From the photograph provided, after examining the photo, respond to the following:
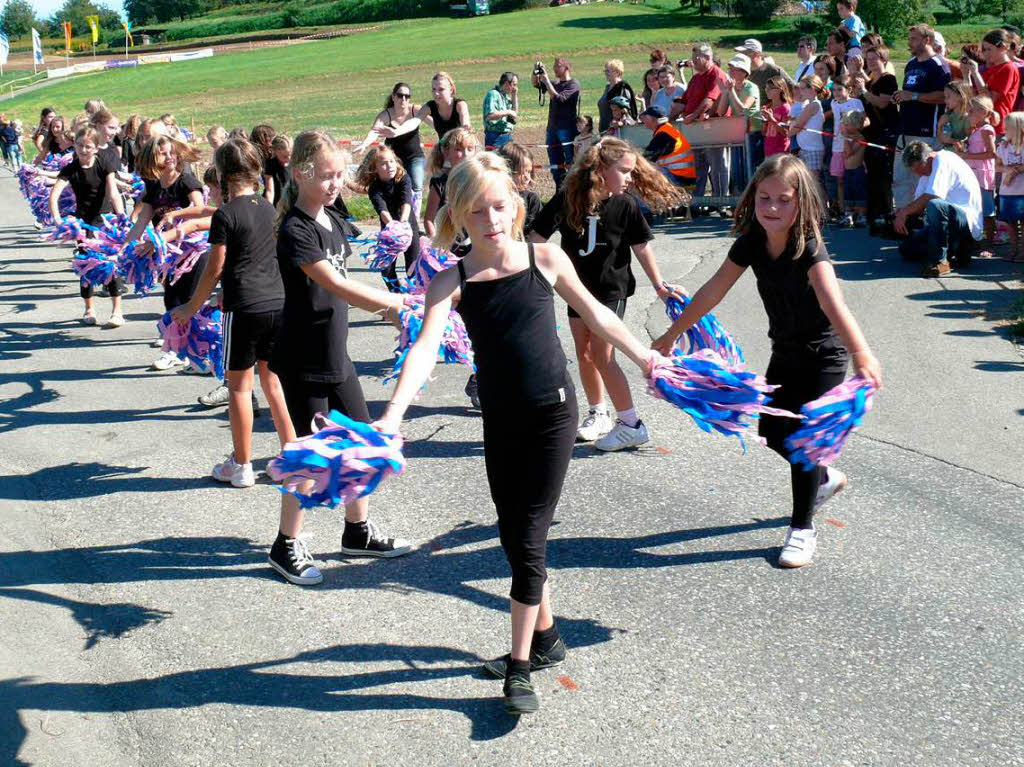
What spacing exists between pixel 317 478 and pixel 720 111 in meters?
12.4

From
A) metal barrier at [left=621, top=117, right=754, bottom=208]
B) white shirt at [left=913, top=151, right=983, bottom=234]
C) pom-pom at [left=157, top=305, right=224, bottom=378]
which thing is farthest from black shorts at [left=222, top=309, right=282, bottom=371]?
metal barrier at [left=621, top=117, right=754, bottom=208]

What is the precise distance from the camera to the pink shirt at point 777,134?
1402 centimetres

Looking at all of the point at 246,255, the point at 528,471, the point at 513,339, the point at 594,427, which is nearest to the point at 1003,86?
the point at 594,427

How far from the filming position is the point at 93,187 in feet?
36.6

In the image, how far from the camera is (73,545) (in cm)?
595

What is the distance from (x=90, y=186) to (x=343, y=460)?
8690mm

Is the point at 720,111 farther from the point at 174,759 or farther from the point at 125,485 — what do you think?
the point at 174,759

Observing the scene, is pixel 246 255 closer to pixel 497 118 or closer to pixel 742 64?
pixel 497 118

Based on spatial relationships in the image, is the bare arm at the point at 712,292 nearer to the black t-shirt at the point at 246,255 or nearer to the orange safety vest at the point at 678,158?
the black t-shirt at the point at 246,255

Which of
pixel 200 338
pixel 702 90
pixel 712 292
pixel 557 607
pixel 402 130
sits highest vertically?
pixel 702 90

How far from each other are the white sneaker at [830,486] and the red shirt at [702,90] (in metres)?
10.3

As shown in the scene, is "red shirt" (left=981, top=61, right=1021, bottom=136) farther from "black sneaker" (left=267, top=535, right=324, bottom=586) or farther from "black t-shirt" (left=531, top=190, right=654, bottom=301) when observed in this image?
"black sneaker" (left=267, top=535, right=324, bottom=586)

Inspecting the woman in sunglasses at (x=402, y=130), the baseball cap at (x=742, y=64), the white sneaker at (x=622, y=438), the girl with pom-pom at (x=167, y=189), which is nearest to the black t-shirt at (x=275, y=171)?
the woman in sunglasses at (x=402, y=130)

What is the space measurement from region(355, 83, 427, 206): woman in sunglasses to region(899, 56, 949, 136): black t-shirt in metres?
5.80
